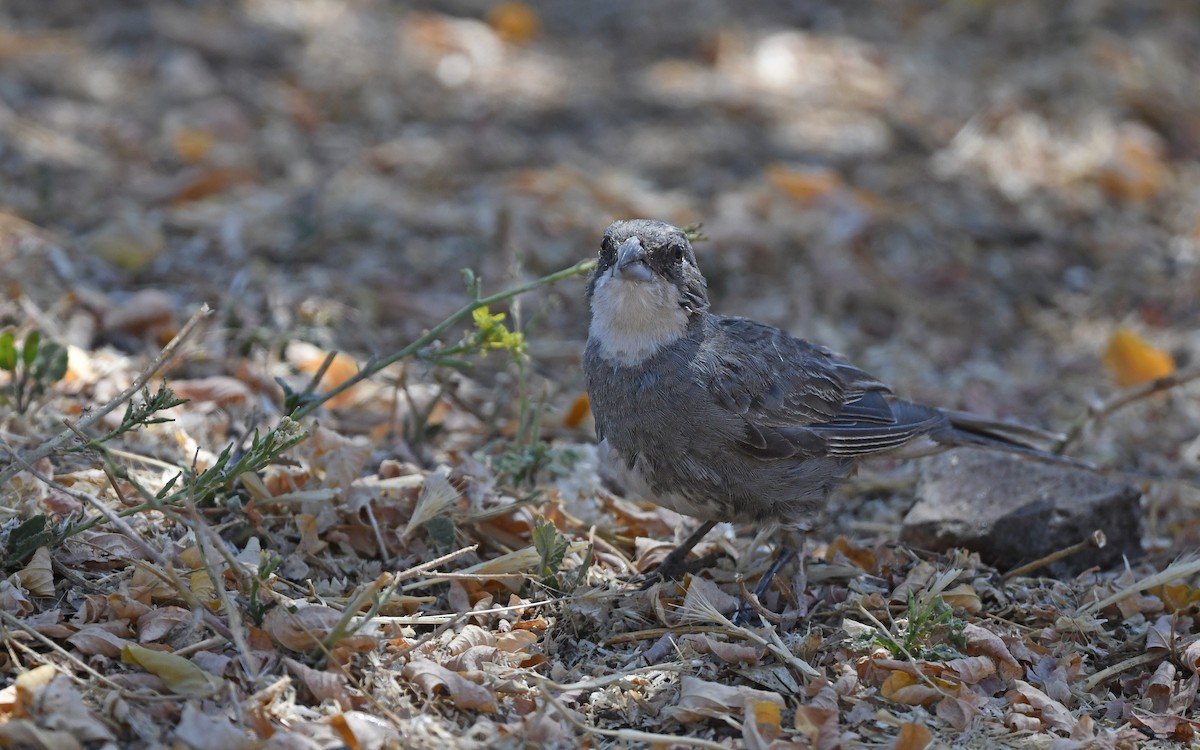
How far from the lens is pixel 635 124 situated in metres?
8.40

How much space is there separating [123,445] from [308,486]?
0.73 metres

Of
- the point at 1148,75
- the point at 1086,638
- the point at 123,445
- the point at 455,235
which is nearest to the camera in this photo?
the point at 1086,638

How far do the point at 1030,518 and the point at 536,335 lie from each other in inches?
104

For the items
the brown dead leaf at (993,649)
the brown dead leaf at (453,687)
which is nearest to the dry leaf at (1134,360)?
the brown dead leaf at (993,649)

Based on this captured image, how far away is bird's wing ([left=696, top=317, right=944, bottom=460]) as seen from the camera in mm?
4297

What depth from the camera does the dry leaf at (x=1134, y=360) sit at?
6027mm

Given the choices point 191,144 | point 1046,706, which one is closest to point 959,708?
point 1046,706

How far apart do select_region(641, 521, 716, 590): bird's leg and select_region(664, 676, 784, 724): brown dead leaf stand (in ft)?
2.72

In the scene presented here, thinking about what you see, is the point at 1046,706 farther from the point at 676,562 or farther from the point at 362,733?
the point at 362,733

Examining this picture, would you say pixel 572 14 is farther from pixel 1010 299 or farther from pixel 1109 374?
pixel 1109 374

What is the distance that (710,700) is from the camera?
351 cm

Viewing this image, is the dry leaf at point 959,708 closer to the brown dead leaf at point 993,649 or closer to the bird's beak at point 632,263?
the brown dead leaf at point 993,649

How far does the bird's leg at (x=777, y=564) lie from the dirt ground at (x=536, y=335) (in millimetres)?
112

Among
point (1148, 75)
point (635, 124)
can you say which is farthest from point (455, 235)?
point (1148, 75)
